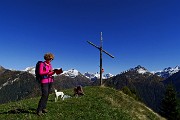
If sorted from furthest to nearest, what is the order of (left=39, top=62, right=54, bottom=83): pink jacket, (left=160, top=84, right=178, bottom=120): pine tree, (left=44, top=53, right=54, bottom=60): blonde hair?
(left=160, top=84, right=178, bottom=120): pine tree
(left=44, top=53, right=54, bottom=60): blonde hair
(left=39, top=62, right=54, bottom=83): pink jacket

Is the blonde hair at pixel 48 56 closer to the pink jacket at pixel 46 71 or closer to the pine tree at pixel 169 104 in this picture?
the pink jacket at pixel 46 71

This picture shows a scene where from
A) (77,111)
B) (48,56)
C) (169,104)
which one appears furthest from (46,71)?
(169,104)

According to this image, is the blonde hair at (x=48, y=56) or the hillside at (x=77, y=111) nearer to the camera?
Result: the blonde hair at (x=48, y=56)

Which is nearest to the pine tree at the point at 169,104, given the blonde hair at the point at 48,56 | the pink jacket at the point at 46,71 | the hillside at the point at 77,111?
the hillside at the point at 77,111

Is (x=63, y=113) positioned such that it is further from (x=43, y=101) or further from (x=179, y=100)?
(x=179, y=100)

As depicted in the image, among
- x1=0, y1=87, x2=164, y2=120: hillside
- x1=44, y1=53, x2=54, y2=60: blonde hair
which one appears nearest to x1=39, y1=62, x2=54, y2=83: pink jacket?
x1=44, y1=53, x2=54, y2=60: blonde hair

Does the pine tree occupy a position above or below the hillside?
above

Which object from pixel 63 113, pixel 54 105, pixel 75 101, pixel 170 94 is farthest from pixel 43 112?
pixel 170 94

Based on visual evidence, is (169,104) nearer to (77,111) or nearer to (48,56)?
(77,111)

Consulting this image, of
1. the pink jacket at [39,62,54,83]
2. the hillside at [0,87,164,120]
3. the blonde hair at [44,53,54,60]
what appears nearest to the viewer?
the pink jacket at [39,62,54,83]

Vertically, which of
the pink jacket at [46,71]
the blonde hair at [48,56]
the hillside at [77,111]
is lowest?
the hillside at [77,111]

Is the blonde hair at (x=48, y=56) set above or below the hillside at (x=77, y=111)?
above

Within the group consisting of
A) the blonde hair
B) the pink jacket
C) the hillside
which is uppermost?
the blonde hair

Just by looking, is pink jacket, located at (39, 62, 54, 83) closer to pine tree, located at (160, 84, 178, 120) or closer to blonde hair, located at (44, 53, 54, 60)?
blonde hair, located at (44, 53, 54, 60)
